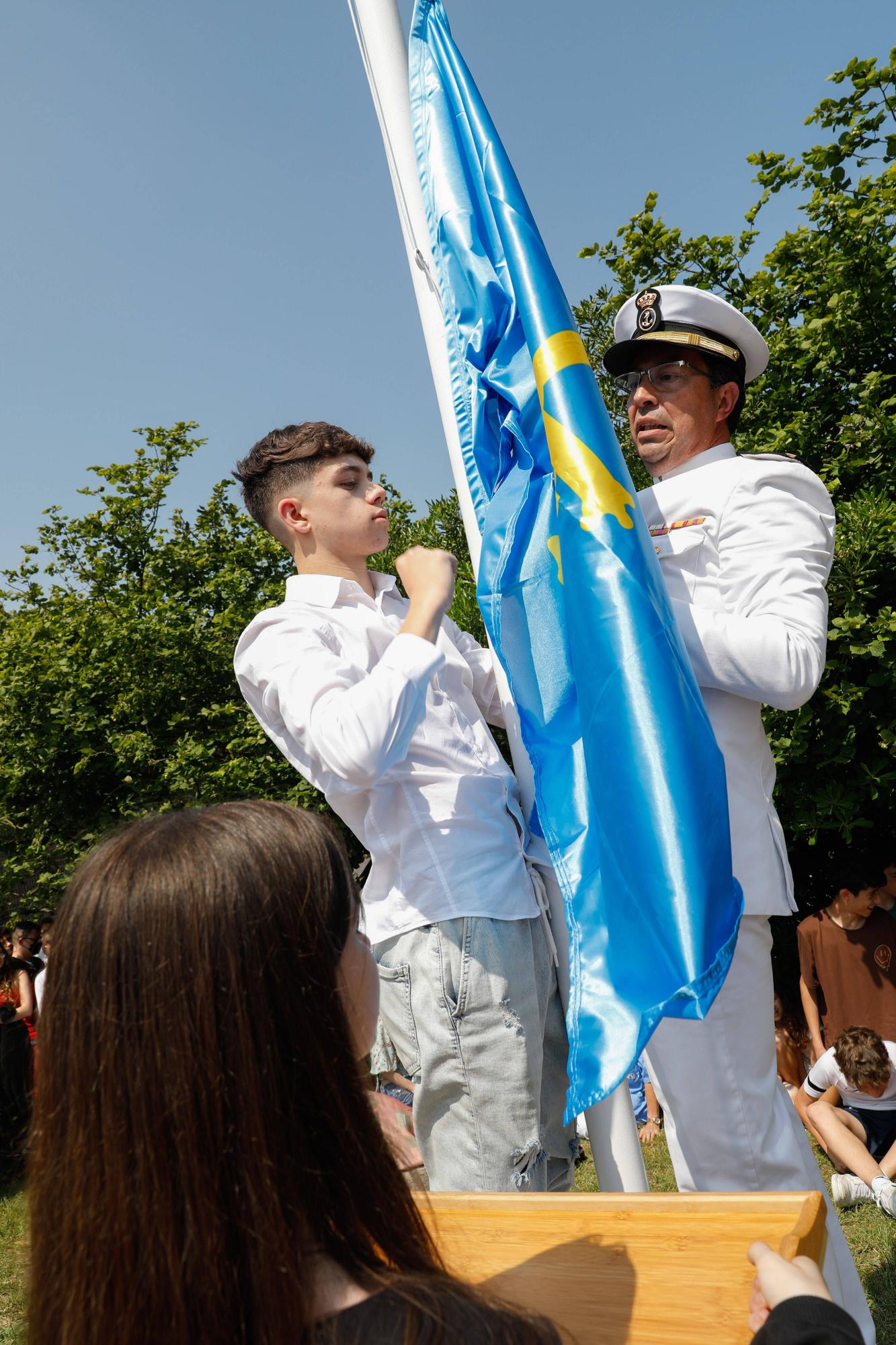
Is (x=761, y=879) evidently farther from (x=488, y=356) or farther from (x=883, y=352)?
(x=883, y=352)

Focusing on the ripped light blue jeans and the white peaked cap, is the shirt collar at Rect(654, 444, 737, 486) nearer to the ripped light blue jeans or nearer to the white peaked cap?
the white peaked cap

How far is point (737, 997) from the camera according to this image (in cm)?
214

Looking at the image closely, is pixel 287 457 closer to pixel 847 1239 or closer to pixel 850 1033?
pixel 847 1239

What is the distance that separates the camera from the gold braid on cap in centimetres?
255

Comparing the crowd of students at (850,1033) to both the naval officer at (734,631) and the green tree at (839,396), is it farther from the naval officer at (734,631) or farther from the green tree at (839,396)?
the naval officer at (734,631)

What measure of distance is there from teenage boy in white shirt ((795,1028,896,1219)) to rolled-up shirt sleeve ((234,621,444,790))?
149 inches

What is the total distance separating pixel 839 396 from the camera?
544 cm

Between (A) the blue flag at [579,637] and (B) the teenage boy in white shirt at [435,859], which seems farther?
(B) the teenage boy in white shirt at [435,859]

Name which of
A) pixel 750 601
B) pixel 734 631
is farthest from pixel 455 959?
pixel 750 601

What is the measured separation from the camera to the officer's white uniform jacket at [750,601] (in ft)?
7.10

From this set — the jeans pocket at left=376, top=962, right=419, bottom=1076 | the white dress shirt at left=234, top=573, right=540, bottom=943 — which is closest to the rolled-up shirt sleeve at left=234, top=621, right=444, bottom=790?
the white dress shirt at left=234, top=573, right=540, bottom=943

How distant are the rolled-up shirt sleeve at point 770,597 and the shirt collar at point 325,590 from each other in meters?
0.73

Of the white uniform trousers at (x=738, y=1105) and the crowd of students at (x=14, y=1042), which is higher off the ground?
the white uniform trousers at (x=738, y=1105)

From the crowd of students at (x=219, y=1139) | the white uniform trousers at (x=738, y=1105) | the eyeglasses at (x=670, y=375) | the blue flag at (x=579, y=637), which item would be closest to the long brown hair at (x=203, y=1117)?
the crowd of students at (x=219, y=1139)
